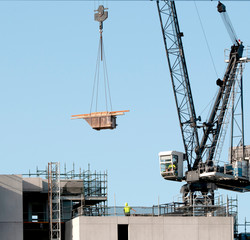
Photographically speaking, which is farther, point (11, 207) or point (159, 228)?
point (11, 207)

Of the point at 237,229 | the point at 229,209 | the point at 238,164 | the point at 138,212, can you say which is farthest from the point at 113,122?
the point at 238,164

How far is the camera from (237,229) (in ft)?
286

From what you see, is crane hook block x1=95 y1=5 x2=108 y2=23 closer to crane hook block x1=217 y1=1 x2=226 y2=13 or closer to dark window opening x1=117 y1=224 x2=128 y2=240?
dark window opening x1=117 y1=224 x2=128 y2=240

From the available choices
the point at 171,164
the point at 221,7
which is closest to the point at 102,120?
the point at 171,164

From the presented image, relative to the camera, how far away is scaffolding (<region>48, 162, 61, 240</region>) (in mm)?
79137

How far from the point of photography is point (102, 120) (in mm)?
74312

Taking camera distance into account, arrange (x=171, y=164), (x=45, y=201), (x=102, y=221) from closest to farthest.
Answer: (x=102, y=221) → (x=45, y=201) → (x=171, y=164)

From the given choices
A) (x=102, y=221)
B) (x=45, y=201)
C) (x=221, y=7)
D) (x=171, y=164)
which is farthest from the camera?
(x=171, y=164)

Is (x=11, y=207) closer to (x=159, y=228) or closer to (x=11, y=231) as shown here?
(x=11, y=231)

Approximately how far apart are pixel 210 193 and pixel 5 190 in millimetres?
46344

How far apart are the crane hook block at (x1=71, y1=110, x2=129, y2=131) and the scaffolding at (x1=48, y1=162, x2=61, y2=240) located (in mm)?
8807

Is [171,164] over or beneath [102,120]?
beneath

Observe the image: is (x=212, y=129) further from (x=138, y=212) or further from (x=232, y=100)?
(x=138, y=212)

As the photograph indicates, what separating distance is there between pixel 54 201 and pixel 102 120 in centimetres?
1287
